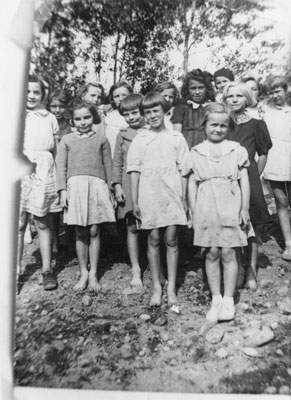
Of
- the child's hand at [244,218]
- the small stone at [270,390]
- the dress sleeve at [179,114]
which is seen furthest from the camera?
the dress sleeve at [179,114]

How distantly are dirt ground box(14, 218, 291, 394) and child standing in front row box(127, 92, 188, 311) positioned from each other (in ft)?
0.35

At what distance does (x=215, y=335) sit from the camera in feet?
6.18

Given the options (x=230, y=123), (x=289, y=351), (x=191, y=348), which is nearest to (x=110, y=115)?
(x=230, y=123)

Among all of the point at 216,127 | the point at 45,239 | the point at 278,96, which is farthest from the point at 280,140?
the point at 45,239

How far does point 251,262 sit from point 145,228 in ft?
1.95

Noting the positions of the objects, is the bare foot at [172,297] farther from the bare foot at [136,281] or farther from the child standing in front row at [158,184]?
the bare foot at [136,281]

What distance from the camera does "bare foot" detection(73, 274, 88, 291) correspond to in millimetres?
2055

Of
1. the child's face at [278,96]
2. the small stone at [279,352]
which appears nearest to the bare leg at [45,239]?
the small stone at [279,352]

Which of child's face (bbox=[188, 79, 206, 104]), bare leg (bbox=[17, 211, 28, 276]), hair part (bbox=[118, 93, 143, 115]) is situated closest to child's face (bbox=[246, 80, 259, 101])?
child's face (bbox=[188, 79, 206, 104])

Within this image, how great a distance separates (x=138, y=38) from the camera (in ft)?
6.90

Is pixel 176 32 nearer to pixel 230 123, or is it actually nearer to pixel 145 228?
pixel 230 123

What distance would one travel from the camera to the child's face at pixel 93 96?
214 centimetres

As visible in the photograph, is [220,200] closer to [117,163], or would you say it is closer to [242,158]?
[242,158]

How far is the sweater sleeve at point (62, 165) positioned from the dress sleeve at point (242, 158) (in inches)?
34.6
